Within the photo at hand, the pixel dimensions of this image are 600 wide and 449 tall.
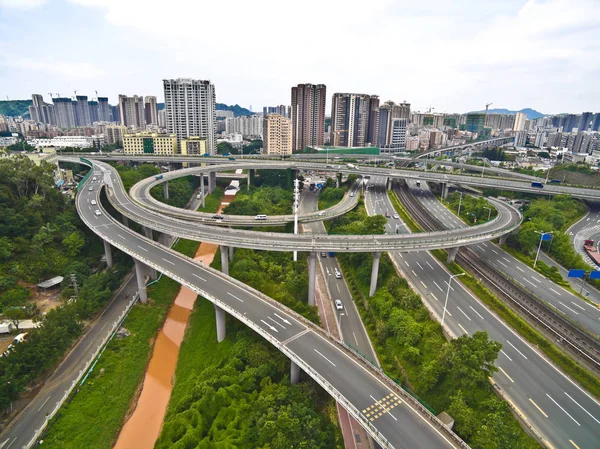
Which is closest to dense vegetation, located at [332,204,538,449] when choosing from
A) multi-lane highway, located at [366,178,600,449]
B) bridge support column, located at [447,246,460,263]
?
multi-lane highway, located at [366,178,600,449]

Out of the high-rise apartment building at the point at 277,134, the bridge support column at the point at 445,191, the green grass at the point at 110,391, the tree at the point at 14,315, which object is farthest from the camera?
the high-rise apartment building at the point at 277,134

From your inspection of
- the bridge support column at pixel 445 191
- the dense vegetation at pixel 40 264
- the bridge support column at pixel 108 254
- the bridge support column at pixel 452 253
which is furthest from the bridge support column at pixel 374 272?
the bridge support column at pixel 445 191

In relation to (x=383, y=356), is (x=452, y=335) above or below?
above

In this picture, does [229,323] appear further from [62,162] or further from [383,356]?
[62,162]

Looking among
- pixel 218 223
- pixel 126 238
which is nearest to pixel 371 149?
pixel 218 223

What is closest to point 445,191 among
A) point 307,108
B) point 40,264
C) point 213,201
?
point 213,201

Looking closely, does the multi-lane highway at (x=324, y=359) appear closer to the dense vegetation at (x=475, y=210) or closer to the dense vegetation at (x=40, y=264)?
the dense vegetation at (x=40, y=264)

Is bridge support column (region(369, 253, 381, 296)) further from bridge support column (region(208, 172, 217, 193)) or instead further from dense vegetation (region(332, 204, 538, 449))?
bridge support column (region(208, 172, 217, 193))
